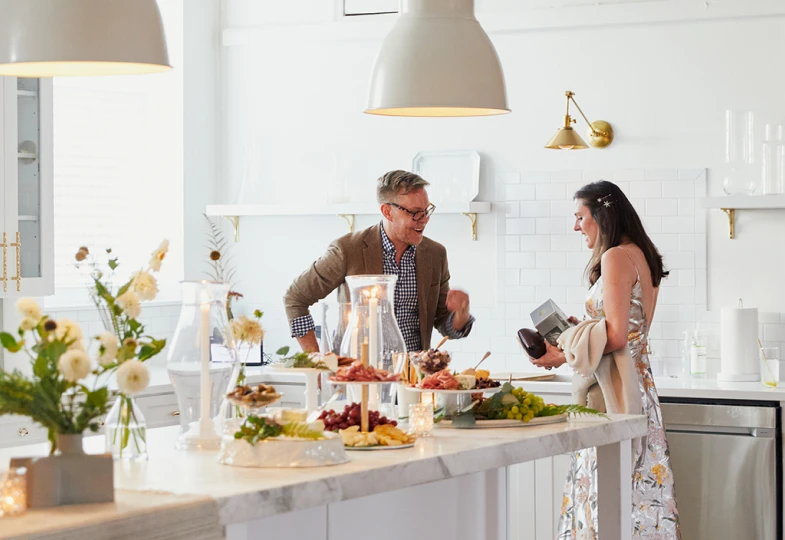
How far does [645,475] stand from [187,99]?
3318 millimetres

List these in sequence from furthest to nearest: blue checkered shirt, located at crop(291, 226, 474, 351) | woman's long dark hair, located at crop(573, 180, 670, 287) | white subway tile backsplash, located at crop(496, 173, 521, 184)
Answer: white subway tile backsplash, located at crop(496, 173, 521, 184) < blue checkered shirt, located at crop(291, 226, 474, 351) < woman's long dark hair, located at crop(573, 180, 670, 287)

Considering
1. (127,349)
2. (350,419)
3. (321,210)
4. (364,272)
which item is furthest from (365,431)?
(321,210)

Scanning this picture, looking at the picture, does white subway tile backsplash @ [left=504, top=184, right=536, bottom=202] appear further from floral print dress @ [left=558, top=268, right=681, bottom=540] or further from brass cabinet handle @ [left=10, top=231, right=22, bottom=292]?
brass cabinet handle @ [left=10, top=231, right=22, bottom=292]

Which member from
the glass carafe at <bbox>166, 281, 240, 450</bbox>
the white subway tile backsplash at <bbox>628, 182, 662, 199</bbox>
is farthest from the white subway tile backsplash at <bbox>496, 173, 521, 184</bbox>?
the glass carafe at <bbox>166, 281, 240, 450</bbox>

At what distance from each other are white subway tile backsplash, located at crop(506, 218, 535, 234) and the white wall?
3 centimetres

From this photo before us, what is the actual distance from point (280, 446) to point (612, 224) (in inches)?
82.6

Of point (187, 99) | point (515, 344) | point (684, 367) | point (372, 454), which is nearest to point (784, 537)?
point (684, 367)

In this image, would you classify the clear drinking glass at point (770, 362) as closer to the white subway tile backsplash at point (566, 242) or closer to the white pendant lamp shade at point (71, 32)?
the white subway tile backsplash at point (566, 242)

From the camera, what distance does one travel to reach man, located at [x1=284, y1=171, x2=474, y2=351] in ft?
13.9

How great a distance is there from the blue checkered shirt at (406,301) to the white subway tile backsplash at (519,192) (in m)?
1.42

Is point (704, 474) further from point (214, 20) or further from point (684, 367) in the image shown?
point (214, 20)

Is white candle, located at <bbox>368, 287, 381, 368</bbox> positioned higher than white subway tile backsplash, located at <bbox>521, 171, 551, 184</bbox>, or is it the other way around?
white subway tile backsplash, located at <bbox>521, 171, 551, 184</bbox>

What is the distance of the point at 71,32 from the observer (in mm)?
2342

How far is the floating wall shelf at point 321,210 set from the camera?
18.6 ft
